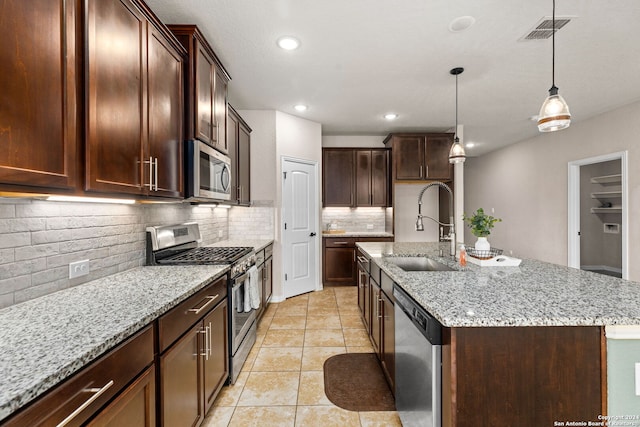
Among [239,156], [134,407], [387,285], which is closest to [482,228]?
[387,285]

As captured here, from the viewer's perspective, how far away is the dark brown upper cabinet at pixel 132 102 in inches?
49.7

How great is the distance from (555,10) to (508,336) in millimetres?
2325

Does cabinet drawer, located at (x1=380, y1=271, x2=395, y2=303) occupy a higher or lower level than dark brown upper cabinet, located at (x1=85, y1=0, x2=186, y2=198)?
lower

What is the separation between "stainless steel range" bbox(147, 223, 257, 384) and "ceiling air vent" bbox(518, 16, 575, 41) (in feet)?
9.49

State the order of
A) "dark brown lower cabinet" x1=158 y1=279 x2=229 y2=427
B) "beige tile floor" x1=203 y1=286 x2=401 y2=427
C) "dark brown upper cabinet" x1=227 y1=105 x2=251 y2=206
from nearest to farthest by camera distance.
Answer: "dark brown lower cabinet" x1=158 y1=279 x2=229 y2=427 < "beige tile floor" x1=203 y1=286 x2=401 y2=427 < "dark brown upper cabinet" x1=227 y1=105 x2=251 y2=206

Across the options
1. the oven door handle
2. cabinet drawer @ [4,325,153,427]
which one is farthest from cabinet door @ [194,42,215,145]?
cabinet drawer @ [4,325,153,427]

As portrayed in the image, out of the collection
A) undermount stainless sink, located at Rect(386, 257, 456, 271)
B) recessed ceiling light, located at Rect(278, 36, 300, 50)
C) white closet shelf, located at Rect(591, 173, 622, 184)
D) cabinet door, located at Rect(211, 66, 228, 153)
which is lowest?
undermount stainless sink, located at Rect(386, 257, 456, 271)

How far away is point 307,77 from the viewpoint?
3082mm

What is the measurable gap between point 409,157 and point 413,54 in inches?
100

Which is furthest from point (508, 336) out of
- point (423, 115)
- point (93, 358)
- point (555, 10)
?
point (423, 115)

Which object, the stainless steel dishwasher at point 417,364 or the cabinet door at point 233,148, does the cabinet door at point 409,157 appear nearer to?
the cabinet door at point 233,148

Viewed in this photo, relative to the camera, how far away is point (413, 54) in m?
2.61

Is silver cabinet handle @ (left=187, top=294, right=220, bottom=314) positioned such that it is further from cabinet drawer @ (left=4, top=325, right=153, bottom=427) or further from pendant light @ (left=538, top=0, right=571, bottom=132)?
pendant light @ (left=538, top=0, right=571, bottom=132)

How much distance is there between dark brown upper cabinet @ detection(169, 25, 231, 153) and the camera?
2.11 m
